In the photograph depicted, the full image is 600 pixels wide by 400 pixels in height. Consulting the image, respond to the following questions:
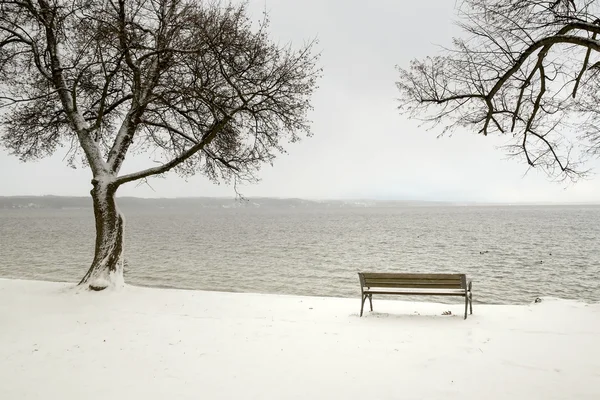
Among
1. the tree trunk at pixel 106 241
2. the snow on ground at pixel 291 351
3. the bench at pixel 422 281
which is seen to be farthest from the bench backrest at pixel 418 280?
the tree trunk at pixel 106 241

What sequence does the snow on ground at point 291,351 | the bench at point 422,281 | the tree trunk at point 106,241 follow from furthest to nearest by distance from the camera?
the tree trunk at point 106,241
the bench at point 422,281
the snow on ground at point 291,351

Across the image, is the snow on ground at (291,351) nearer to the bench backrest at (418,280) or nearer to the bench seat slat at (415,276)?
the bench backrest at (418,280)

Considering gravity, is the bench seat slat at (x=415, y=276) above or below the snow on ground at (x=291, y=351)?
above

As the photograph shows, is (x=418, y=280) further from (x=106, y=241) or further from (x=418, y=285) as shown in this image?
(x=106, y=241)

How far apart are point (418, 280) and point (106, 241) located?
8.33 meters

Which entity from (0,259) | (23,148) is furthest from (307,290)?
(0,259)

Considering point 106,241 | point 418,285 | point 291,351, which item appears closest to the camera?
point 291,351

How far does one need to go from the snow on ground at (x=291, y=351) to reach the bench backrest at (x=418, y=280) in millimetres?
699

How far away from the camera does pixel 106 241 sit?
11.0m

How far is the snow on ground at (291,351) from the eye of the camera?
16.1ft

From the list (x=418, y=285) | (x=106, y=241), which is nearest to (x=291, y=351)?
(x=418, y=285)

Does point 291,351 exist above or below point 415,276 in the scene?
below

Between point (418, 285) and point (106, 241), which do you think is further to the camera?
point (106, 241)

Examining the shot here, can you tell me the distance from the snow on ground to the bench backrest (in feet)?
2.29
